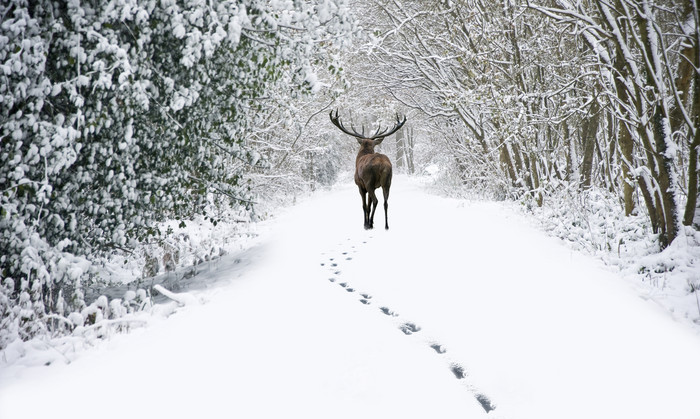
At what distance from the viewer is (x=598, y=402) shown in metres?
2.15

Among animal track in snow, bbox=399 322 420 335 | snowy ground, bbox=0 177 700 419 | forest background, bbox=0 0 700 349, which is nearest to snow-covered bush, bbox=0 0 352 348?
forest background, bbox=0 0 700 349

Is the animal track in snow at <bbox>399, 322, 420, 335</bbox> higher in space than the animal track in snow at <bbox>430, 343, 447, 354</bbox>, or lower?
lower

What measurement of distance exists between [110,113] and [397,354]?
317 centimetres

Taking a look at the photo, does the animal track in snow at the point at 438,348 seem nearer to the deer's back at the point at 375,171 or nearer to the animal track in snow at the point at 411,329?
the animal track in snow at the point at 411,329

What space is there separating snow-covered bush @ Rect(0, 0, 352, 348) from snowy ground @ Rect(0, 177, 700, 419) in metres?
0.96

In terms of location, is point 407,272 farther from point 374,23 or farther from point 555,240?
point 374,23

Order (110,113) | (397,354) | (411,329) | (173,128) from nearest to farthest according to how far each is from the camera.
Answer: (397,354)
(411,329)
(110,113)
(173,128)

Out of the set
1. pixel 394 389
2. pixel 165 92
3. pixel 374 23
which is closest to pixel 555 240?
pixel 394 389

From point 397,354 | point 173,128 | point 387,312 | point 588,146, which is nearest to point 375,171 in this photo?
point 588,146

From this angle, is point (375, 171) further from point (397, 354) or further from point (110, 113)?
point (397, 354)

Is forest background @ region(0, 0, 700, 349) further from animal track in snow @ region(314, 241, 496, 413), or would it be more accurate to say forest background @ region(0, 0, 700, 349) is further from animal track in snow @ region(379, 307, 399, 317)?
animal track in snow @ region(379, 307, 399, 317)

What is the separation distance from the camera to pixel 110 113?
378 cm

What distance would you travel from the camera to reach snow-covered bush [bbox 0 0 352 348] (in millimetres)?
3211

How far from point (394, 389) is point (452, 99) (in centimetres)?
785
